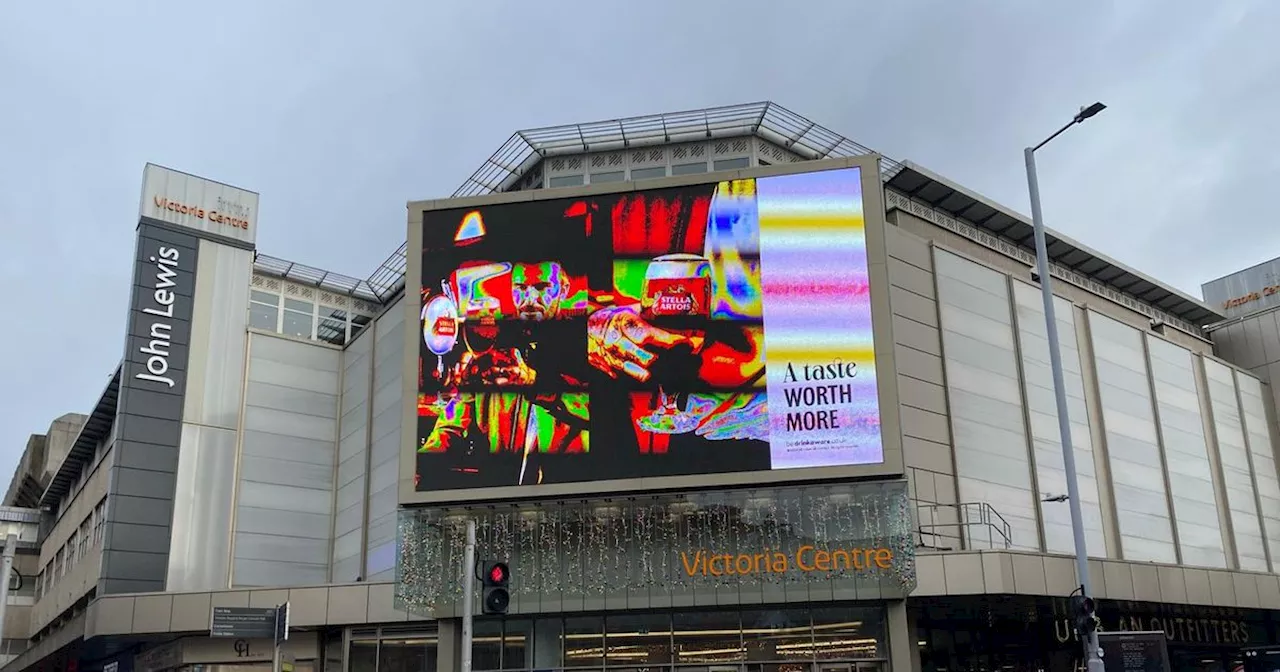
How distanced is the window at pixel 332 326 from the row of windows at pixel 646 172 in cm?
1617

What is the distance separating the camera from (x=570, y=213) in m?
32.7

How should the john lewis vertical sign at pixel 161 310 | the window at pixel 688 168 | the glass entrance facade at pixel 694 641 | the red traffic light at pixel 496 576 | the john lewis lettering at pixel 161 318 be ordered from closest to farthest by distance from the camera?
1. the red traffic light at pixel 496 576
2. the glass entrance facade at pixel 694 641
3. the window at pixel 688 168
4. the john lewis vertical sign at pixel 161 310
5. the john lewis lettering at pixel 161 318

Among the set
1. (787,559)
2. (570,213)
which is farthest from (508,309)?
(787,559)

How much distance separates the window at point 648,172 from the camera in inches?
1508

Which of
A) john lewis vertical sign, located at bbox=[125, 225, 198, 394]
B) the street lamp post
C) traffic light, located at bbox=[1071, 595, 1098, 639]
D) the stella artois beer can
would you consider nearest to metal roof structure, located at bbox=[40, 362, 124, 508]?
john lewis vertical sign, located at bbox=[125, 225, 198, 394]

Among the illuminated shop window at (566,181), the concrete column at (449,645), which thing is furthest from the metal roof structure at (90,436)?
the concrete column at (449,645)

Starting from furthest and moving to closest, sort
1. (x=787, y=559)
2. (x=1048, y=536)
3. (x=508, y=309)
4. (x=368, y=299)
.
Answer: (x=368, y=299)
(x=1048, y=536)
(x=508, y=309)
(x=787, y=559)

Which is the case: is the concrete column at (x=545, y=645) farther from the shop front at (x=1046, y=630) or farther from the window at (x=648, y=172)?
the window at (x=648, y=172)

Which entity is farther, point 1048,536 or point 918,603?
point 1048,536

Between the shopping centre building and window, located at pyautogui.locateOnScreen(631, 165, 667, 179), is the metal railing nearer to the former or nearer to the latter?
the shopping centre building

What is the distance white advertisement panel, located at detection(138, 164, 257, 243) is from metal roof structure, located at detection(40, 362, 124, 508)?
6438mm

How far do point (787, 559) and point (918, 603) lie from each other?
166 inches

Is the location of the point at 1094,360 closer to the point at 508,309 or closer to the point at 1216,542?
the point at 1216,542

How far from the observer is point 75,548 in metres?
54.8
